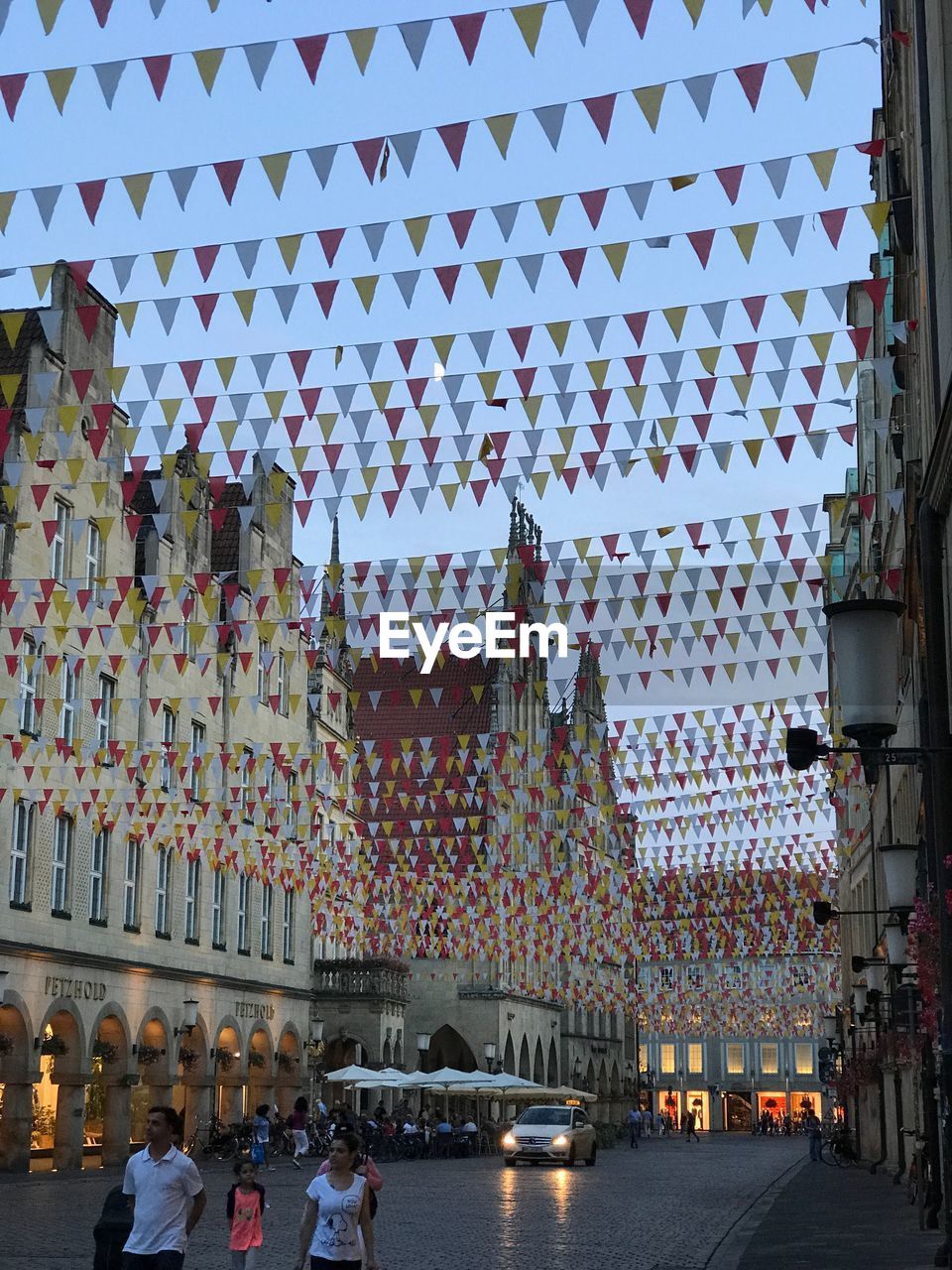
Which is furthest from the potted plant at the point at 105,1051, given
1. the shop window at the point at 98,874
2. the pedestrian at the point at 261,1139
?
the pedestrian at the point at 261,1139

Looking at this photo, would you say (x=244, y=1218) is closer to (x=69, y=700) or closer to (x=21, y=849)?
(x=21, y=849)

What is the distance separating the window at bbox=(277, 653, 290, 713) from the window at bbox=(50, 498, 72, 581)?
1342 cm

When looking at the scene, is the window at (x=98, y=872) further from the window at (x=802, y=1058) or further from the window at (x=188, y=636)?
the window at (x=802, y=1058)

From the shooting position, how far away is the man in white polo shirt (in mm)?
9469

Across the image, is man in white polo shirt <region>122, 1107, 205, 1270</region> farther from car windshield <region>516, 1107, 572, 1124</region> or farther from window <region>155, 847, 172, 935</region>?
car windshield <region>516, 1107, 572, 1124</region>

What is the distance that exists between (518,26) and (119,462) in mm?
28798

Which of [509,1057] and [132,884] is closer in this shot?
[132,884]

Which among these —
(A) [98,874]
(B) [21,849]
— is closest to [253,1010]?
(A) [98,874]

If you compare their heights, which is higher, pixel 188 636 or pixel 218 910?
pixel 188 636

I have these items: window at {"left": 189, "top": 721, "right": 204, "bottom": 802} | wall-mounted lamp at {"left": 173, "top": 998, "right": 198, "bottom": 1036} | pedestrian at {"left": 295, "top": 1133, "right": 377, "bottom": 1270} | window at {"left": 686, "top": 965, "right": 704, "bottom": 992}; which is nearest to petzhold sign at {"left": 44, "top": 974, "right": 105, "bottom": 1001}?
wall-mounted lamp at {"left": 173, "top": 998, "right": 198, "bottom": 1036}

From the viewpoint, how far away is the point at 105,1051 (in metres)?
38.4

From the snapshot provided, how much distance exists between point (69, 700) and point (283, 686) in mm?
13973

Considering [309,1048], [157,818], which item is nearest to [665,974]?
[309,1048]

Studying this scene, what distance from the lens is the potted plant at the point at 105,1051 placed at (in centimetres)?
3784
